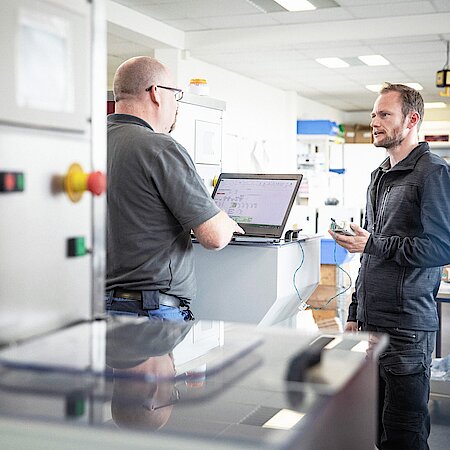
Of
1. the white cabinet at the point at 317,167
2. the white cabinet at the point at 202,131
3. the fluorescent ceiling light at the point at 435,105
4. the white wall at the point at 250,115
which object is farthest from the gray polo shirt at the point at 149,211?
the fluorescent ceiling light at the point at 435,105

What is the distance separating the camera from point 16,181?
43.1 inches

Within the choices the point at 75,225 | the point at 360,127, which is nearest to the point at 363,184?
the point at 360,127

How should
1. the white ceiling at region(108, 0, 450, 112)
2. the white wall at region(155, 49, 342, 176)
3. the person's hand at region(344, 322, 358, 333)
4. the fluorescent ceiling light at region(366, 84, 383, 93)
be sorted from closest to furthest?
the person's hand at region(344, 322, 358, 333)
the white ceiling at region(108, 0, 450, 112)
the white wall at region(155, 49, 342, 176)
the fluorescent ceiling light at region(366, 84, 383, 93)

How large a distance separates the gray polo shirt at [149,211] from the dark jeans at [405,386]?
95cm

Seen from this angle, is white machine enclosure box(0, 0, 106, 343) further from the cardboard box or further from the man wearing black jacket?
the cardboard box

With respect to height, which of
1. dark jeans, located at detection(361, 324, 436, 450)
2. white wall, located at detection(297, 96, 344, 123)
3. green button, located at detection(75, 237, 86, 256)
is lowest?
dark jeans, located at detection(361, 324, 436, 450)

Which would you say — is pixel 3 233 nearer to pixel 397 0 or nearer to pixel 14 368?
pixel 14 368

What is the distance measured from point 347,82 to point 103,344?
10.3 metres

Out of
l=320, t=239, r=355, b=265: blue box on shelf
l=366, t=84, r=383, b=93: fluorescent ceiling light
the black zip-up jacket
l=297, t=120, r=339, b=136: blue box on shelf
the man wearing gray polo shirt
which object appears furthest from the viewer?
l=297, t=120, r=339, b=136: blue box on shelf

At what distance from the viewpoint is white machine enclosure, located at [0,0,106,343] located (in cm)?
109

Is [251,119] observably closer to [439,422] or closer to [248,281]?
[439,422]

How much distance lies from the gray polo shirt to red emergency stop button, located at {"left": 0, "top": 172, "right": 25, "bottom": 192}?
3.10ft

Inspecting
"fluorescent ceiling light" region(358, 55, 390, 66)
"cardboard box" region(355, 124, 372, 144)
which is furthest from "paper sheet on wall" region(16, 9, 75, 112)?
"cardboard box" region(355, 124, 372, 144)

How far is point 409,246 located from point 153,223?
998mm
